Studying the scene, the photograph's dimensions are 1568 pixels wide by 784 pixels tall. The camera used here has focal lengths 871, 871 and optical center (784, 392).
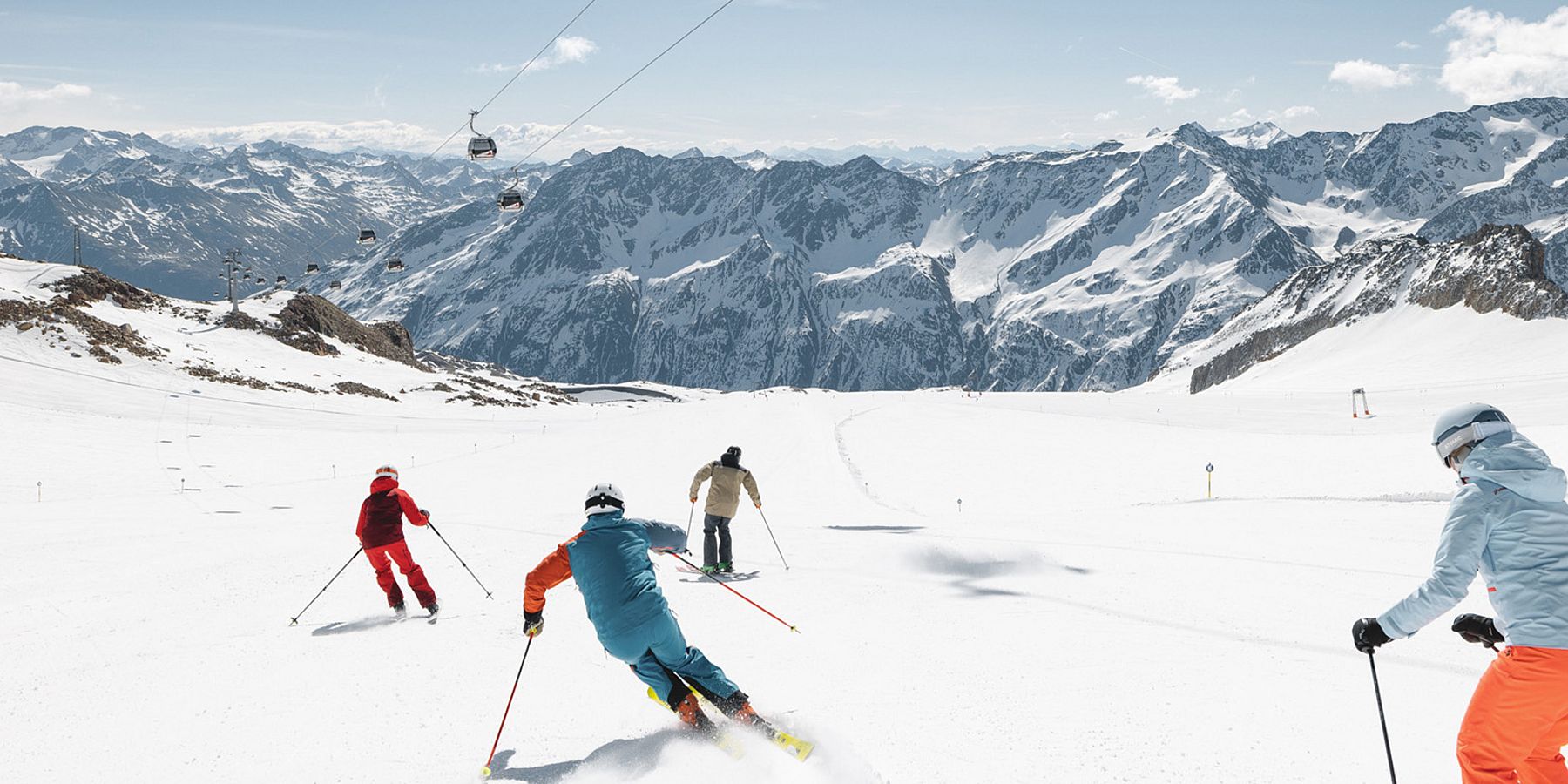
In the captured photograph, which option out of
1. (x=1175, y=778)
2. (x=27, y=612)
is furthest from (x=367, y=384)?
(x=1175, y=778)

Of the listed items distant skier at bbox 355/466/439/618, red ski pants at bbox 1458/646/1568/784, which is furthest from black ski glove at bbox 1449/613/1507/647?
distant skier at bbox 355/466/439/618

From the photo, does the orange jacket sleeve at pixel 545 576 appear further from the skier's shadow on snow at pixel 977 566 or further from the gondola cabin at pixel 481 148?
the gondola cabin at pixel 481 148

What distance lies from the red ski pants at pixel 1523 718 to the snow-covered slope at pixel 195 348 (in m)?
70.5

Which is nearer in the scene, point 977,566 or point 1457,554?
point 1457,554

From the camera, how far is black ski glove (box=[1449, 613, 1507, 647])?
19.4ft

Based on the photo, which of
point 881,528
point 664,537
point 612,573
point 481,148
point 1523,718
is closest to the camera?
point 1523,718

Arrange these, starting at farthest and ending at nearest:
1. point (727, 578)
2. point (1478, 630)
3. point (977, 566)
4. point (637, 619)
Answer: point (977, 566), point (727, 578), point (637, 619), point (1478, 630)

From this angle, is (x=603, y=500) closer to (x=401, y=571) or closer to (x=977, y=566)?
(x=401, y=571)

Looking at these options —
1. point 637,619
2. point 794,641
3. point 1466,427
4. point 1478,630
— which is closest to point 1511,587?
point 1478,630

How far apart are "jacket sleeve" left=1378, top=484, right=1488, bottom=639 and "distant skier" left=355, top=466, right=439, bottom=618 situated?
1089cm

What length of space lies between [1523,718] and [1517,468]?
1.53 metres

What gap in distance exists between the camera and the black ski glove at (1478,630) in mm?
5906

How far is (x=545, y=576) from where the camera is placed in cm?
795

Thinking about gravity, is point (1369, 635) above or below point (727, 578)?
above
